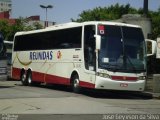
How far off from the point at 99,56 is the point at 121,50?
105cm

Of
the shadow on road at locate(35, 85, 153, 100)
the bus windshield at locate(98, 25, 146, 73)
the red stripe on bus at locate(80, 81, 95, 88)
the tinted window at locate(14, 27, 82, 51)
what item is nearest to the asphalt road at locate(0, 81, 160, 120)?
the red stripe on bus at locate(80, 81, 95, 88)

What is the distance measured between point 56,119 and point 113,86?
8.11 metres

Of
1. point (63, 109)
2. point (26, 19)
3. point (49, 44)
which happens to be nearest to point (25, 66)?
point (49, 44)

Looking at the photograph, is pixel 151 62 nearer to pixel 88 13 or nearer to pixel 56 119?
pixel 56 119

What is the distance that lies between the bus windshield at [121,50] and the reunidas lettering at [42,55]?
18.2 ft

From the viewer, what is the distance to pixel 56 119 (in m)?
14.2

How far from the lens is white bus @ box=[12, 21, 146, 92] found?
22078 millimetres

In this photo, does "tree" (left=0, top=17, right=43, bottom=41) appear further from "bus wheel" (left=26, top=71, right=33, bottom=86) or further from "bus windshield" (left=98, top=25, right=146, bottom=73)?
"bus windshield" (left=98, top=25, right=146, bottom=73)

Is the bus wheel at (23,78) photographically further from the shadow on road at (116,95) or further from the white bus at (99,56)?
the shadow on road at (116,95)

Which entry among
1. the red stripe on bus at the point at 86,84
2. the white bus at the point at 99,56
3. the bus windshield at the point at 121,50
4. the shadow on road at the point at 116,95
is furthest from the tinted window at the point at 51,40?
the shadow on road at the point at 116,95

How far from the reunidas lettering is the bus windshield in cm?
556

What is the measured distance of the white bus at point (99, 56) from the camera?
72.4 feet

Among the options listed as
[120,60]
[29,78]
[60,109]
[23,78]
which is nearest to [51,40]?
[29,78]

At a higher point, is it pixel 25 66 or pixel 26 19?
pixel 26 19
